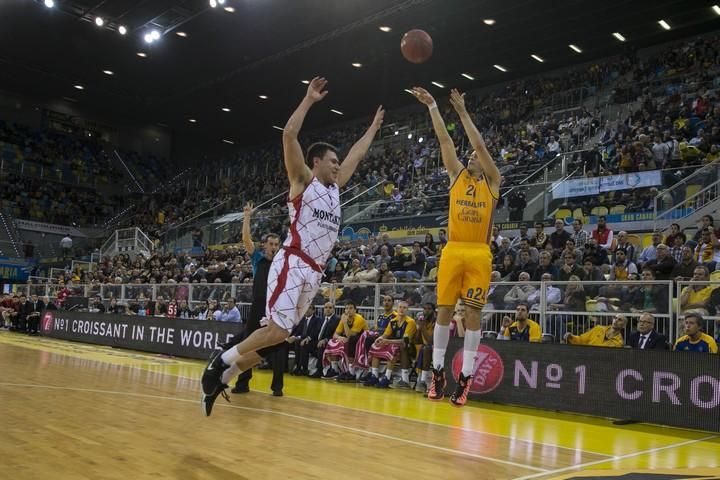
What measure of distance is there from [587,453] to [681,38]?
72.5ft

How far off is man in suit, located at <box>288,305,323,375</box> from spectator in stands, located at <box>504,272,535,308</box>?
13.0 feet

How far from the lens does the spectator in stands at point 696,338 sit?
8031 mm

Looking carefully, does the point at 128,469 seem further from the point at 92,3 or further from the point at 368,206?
the point at 92,3

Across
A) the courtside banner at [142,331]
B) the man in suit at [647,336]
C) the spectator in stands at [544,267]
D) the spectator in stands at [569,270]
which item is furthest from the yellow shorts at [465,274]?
the courtside banner at [142,331]

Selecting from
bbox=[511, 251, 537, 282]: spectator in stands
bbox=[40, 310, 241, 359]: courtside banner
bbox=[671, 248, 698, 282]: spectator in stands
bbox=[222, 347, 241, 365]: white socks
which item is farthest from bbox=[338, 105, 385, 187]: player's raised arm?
bbox=[40, 310, 241, 359]: courtside banner

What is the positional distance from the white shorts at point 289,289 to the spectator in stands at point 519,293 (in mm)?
5796

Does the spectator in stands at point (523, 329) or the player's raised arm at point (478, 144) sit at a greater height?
the player's raised arm at point (478, 144)

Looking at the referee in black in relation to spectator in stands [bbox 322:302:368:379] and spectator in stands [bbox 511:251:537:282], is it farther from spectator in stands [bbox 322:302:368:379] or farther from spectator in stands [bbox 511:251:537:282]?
spectator in stands [bbox 511:251:537:282]

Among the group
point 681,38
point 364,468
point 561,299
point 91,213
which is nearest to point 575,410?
point 561,299

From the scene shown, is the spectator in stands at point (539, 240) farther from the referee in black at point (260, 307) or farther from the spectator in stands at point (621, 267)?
the referee in black at point (260, 307)

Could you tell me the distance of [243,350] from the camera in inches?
207

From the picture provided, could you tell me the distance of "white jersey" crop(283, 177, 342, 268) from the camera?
208 inches

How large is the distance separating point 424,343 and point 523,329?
1724 millimetres

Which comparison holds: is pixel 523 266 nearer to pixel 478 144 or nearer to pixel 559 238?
pixel 559 238
